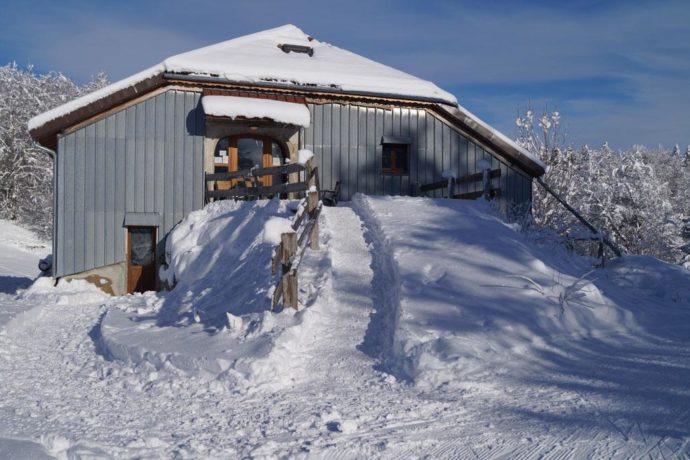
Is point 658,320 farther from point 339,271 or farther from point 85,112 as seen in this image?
→ point 85,112

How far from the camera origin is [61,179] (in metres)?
14.2

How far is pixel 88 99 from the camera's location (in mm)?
13836

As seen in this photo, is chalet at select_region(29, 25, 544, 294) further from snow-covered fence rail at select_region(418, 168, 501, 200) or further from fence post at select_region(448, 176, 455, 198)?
fence post at select_region(448, 176, 455, 198)

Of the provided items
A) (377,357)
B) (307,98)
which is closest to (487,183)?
(307,98)

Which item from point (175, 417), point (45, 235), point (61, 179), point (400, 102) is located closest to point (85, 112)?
point (61, 179)

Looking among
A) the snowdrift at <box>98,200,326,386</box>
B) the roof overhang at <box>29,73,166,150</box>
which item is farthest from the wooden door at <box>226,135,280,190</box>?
the roof overhang at <box>29,73,166,150</box>

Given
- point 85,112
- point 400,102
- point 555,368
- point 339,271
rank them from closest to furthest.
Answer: point 555,368 < point 339,271 < point 85,112 < point 400,102

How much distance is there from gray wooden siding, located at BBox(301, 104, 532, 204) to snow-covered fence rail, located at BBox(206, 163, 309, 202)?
6.65 ft

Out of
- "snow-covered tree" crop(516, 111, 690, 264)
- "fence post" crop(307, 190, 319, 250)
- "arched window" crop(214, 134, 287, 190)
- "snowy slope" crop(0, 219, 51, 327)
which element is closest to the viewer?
"fence post" crop(307, 190, 319, 250)

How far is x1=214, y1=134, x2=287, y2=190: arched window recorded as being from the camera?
51.5ft

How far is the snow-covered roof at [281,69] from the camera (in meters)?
14.2

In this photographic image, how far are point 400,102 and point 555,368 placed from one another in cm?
1103

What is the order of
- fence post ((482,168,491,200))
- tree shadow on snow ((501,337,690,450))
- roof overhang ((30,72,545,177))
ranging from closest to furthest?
1. tree shadow on snow ((501,337,690,450))
2. fence post ((482,168,491,200))
3. roof overhang ((30,72,545,177))

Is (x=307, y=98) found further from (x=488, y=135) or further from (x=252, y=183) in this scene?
(x=488, y=135)
